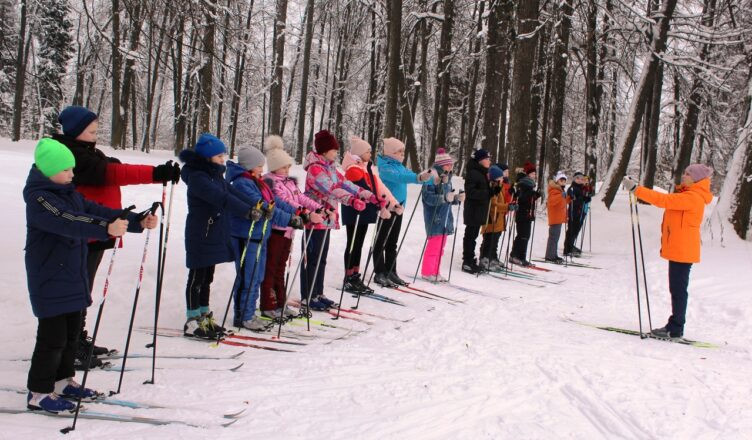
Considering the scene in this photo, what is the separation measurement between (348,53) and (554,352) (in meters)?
21.4

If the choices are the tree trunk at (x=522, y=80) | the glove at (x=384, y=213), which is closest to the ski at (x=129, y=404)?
the glove at (x=384, y=213)

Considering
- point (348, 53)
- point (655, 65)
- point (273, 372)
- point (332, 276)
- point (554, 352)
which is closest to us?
point (273, 372)

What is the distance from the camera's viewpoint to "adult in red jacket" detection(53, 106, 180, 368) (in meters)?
3.83

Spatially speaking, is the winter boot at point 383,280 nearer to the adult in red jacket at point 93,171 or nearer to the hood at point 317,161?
the hood at point 317,161

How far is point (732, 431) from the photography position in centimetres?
329

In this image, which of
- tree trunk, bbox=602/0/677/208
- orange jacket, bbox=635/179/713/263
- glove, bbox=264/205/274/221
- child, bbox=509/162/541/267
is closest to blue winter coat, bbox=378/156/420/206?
glove, bbox=264/205/274/221

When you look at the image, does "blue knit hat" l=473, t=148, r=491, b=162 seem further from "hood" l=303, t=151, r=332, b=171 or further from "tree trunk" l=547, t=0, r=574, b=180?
"tree trunk" l=547, t=0, r=574, b=180

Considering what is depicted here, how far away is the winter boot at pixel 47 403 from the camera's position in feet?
10.6

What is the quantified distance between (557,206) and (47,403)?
9.54 meters

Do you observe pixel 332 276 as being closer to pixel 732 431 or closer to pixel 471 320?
pixel 471 320

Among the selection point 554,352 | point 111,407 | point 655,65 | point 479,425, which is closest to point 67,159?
point 111,407

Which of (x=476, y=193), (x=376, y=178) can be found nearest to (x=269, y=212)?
(x=376, y=178)

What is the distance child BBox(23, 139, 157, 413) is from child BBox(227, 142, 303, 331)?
180cm

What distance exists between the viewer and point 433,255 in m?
8.10
